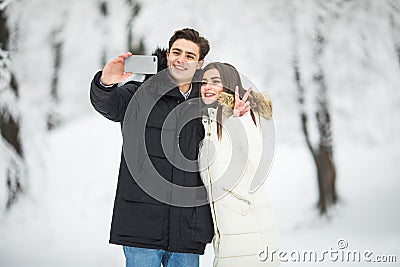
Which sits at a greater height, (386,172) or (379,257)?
(386,172)

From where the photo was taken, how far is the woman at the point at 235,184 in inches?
55.2

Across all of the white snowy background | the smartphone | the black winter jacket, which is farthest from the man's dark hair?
the white snowy background

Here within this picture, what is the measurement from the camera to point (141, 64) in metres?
1.41

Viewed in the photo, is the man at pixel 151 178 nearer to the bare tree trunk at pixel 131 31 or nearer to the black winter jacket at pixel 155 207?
the black winter jacket at pixel 155 207

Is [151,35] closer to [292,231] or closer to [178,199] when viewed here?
[292,231]

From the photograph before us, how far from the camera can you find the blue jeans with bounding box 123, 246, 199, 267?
143 cm

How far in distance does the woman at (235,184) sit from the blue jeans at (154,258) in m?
0.08

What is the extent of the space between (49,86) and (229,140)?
3234 mm

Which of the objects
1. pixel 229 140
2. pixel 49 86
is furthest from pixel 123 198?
pixel 49 86

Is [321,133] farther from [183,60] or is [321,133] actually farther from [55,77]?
[183,60]

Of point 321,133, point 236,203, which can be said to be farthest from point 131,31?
point 236,203

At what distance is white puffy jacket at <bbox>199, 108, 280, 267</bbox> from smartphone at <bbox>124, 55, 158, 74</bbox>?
202 mm

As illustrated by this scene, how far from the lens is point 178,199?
4.62ft

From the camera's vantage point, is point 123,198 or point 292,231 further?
point 292,231
